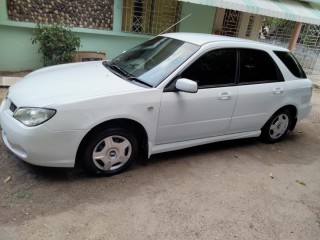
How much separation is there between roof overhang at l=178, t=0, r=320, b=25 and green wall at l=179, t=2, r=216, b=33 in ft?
4.59

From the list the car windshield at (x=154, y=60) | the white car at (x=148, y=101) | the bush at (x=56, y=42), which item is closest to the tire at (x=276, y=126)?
the white car at (x=148, y=101)

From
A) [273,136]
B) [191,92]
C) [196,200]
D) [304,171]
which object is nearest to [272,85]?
[273,136]

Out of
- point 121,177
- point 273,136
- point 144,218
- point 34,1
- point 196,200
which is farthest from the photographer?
point 34,1

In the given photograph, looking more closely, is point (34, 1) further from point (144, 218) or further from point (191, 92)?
point (144, 218)

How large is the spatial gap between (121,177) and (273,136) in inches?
113

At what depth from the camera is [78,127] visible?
128 inches

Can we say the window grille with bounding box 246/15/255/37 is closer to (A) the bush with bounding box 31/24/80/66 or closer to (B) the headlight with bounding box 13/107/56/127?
(A) the bush with bounding box 31/24/80/66

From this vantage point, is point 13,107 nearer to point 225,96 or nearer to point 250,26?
point 225,96

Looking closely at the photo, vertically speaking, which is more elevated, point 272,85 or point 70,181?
point 272,85

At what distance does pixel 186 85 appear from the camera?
3.61 meters

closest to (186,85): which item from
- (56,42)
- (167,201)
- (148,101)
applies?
(148,101)

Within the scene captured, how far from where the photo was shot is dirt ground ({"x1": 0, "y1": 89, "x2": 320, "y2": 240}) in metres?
2.94

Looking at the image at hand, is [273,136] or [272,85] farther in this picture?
[273,136]

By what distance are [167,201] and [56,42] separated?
16.7 feet
